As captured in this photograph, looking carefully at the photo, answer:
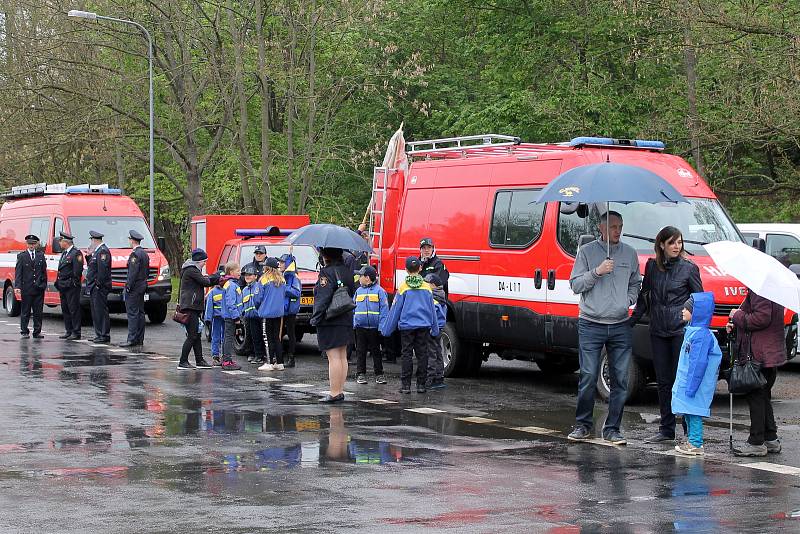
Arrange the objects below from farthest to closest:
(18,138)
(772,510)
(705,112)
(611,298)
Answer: (18,138) → (705,112) → (611,298) → (772,510)

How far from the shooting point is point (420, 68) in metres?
34.5

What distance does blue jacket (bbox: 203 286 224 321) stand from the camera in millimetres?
18438

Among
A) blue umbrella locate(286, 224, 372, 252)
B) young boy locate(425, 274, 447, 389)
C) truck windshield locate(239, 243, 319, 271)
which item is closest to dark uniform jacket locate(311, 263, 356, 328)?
blue umbrella locate(286, 224, 372, 252)

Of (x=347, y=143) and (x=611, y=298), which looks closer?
(x=611, y=298)

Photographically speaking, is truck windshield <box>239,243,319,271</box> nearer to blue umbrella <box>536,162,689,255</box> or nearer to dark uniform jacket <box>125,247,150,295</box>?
dark uniform jacket <box>125,247,150,295</box>

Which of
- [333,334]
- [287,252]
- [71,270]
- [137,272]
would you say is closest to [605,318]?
[333,334]

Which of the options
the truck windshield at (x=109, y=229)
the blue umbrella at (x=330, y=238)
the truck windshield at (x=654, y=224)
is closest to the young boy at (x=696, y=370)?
the truck windshield at (x=654, y=224)

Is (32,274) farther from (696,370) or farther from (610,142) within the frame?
(696,370)

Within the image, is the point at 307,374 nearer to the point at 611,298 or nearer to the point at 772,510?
the point at 611,298

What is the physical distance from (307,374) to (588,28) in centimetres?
1868

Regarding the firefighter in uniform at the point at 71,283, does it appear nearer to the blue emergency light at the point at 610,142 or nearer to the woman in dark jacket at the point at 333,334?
the woman in dark jacket at the point at 333,334

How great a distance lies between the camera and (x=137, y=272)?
2092 cm

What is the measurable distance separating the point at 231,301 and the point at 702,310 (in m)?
9.03

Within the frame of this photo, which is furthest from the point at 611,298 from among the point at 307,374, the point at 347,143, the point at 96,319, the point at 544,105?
the point at 347,143
